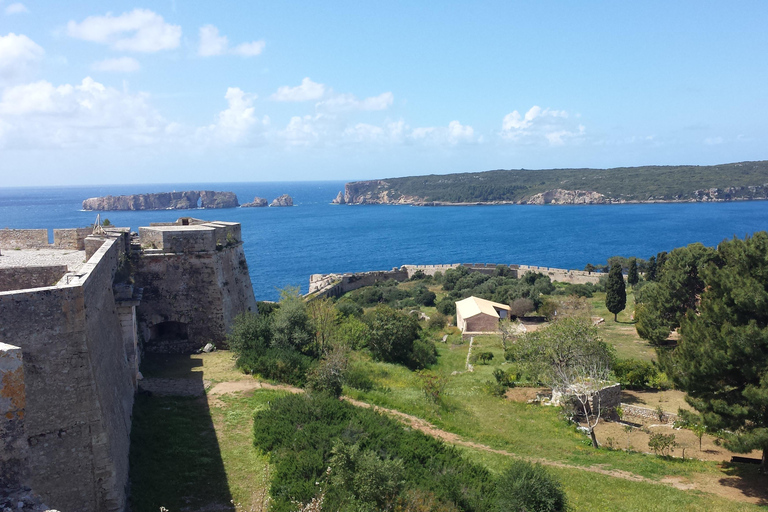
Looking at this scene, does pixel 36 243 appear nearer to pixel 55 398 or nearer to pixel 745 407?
pixel 55 398

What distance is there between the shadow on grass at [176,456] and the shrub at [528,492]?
5.48 meters

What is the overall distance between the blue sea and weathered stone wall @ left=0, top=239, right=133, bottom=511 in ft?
181

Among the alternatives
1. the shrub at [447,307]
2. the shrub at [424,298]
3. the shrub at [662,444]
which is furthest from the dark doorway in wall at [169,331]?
the shrub at [424,298]

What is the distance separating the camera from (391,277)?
227ft

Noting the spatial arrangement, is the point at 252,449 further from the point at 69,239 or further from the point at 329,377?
the point at 69,239

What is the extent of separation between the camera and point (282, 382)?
17.7 meters

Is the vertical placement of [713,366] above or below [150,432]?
above

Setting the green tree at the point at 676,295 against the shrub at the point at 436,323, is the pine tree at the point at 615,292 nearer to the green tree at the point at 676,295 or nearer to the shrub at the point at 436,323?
the green tree at the point at 676,295

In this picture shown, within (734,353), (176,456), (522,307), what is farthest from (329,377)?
(522,307)

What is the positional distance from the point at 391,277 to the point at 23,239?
50.8m

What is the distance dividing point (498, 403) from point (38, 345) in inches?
655

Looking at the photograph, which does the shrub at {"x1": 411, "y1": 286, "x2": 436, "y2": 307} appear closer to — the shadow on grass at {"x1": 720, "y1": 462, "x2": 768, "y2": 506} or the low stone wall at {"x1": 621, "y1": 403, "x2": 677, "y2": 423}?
the low stone wall at {"x1": 621, "y1": 403, "x2": 677, "y2": 423}

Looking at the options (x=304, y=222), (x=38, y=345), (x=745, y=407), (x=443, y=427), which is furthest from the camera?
(x=304, y=222)

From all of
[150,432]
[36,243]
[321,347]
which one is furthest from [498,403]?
[36,243]
